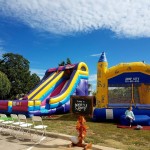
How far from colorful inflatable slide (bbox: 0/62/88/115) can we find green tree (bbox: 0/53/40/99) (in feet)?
66.6

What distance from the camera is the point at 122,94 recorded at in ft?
62.6

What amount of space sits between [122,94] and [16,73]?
2999 cm

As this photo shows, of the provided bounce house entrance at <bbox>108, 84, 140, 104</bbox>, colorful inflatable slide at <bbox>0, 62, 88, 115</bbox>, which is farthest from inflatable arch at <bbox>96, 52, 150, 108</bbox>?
colorful inflatable slide at <bbox>0, 62, 88, 115</bbox>

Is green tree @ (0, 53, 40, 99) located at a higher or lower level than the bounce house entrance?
higher

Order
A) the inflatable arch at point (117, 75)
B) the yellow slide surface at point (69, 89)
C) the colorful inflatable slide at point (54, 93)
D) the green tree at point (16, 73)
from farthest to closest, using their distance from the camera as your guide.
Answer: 1. the green tree at point (16, 73)
2. the yellow slide surface at point (69, 89)
3. the colorful inflatable slide at point (54, 93)
4. the inflatable arch at point (117, 75)

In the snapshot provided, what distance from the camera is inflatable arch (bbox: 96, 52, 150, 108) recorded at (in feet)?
55.9

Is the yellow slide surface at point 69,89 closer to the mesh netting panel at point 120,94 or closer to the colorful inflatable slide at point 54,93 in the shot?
the colorful inflatable slide at point 54,93

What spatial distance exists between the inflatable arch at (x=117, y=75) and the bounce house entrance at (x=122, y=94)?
542 mm

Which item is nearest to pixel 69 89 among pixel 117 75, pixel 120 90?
pixel 120 90

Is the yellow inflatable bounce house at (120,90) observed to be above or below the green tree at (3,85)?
below

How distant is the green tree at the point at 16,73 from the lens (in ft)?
150

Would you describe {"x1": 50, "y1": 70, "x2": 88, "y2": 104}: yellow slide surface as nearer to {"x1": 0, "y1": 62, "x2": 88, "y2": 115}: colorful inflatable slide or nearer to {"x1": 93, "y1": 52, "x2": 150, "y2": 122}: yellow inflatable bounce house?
{"x1": 0, "y1": 62, "x2": 88, "y2": 115}: colorful inflatable slide

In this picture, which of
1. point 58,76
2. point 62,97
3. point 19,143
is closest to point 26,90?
point 58,76

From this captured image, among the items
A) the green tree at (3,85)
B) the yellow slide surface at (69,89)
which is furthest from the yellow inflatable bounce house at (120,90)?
the green tree at (3,85)
